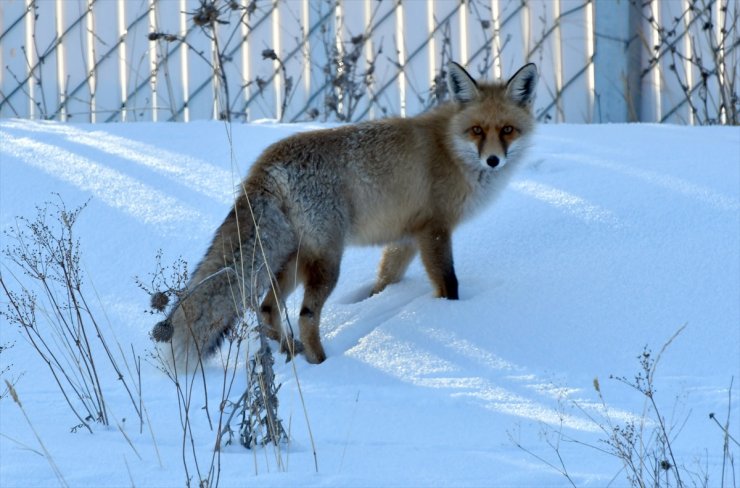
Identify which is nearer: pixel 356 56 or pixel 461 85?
pixel 461 85

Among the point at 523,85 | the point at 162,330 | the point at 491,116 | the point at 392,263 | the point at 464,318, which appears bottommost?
the point at 464,318

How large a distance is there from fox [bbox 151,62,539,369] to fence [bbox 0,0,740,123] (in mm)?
2463

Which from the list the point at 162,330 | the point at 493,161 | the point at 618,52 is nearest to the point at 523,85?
the point at 493,161

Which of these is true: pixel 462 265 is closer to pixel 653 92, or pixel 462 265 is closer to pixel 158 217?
pixel 158 217

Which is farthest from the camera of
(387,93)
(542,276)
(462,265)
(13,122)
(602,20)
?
(387,93)

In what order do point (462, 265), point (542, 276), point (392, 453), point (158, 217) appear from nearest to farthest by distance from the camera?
point (392, 453)
point (542, 276)
point (462, 265)
point (158, 217)

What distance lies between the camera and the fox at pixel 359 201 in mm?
4188

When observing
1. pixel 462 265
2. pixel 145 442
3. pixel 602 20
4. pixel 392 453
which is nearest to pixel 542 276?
pixel 462 265

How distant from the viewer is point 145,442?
3176mm

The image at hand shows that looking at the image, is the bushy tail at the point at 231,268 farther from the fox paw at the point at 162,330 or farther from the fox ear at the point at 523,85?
the fox ear at the point at 523,85

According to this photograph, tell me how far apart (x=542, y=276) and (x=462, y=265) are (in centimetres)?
46

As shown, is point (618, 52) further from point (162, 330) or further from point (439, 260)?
point (162, 330)

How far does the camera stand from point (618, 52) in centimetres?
758

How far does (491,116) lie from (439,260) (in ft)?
2.40
